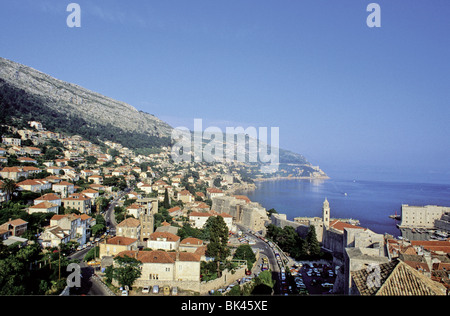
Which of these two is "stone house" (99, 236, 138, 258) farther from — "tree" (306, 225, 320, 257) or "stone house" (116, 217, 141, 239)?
"tree" (306, 225, 320, 257)

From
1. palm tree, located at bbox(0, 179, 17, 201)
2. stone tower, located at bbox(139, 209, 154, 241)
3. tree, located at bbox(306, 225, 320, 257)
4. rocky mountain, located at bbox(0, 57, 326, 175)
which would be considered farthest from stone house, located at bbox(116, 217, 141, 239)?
rocky mountain, located at bbox(0, 57, 326, 175)

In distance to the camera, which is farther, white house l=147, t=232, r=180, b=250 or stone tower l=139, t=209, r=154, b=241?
stone tower l=139, t=209, r=154, b=241

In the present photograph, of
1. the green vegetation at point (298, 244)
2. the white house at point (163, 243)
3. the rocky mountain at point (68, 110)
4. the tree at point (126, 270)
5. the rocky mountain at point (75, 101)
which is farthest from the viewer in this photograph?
the rocky mountain at point (75, 101)

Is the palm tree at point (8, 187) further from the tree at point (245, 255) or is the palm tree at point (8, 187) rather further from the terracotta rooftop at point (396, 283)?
the terracotta rooftop at point (396, 283)

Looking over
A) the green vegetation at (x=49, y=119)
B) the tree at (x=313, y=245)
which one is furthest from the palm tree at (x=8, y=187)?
the green vegetation at (x=49, y=119)
